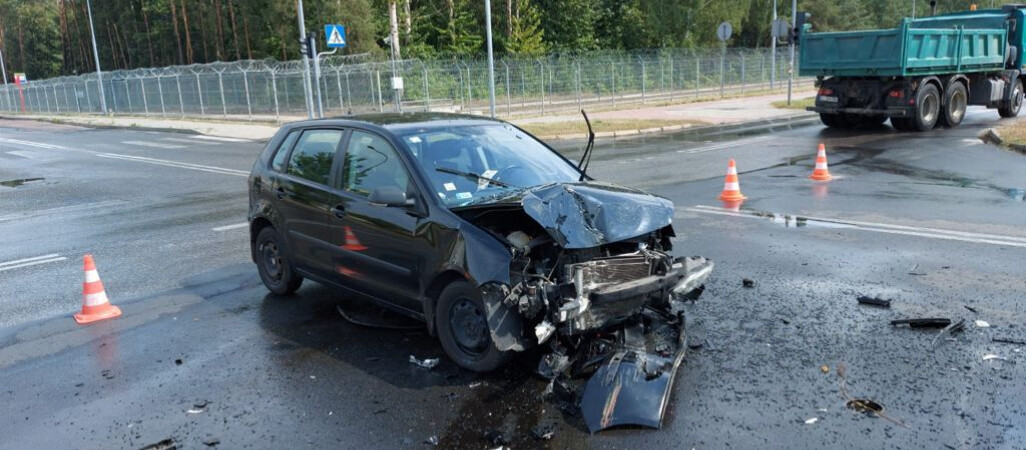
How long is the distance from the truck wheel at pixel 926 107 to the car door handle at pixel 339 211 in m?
16.8

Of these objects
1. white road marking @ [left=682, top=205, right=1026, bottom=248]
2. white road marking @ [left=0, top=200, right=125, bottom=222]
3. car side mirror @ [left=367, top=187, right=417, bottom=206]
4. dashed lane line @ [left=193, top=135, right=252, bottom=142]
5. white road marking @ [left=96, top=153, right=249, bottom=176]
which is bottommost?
dashed lane line @ [left=193, top=135, right=252, bottom=142]

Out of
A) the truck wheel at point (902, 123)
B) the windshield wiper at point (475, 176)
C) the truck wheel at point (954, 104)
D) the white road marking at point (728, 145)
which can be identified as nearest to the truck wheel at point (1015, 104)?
the truck wheel at point (954, 104)

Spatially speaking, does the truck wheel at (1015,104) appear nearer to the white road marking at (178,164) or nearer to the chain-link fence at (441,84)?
the chain-link fence at (441,84)

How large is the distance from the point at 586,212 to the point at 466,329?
1073mm

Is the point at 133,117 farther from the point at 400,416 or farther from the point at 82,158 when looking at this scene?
the point at 400,416

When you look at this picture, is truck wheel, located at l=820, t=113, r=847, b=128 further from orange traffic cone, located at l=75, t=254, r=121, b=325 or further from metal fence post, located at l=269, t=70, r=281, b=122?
metal fence post, located at l=269, t=70, r=281, b=122

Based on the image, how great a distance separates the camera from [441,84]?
31.2 meters

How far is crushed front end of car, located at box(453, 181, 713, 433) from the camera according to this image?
4.28m

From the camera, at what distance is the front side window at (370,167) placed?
5.38m

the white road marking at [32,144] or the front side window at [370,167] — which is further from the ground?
the front side window at [370,167]

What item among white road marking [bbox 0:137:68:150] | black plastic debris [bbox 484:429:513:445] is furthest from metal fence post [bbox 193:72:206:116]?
black plastic debris [bbox 484:429:513:445]

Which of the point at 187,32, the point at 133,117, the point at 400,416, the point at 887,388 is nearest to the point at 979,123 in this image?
the point at 887,388

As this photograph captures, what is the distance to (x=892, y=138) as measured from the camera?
17969mm

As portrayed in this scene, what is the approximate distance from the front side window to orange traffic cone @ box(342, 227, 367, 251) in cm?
29
